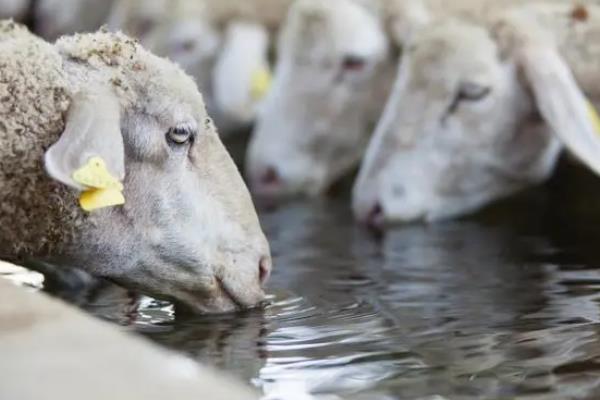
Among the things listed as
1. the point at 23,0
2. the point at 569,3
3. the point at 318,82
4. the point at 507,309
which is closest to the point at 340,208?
the point at 318,82

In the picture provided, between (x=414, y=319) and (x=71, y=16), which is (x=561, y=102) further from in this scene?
(x=71, y=16)

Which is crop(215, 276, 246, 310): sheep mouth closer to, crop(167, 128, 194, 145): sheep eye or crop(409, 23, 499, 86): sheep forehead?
crop(167, 128, 194, 145): sheep eye

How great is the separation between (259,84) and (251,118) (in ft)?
1.25

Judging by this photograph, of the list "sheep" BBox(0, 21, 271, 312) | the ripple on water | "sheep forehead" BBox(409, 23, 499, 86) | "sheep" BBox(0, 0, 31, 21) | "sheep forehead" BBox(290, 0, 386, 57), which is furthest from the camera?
"sheep" BBox(0, 0, 31, 21)

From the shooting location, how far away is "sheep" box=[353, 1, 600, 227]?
17.4 feet

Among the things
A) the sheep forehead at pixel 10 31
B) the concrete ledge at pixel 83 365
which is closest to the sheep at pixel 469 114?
the sheep forehead at pixel 10 31

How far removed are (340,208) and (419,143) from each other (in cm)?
86

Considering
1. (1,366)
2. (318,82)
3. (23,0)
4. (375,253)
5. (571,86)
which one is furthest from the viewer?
(23,0)

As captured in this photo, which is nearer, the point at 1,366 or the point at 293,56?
the point at 1,366

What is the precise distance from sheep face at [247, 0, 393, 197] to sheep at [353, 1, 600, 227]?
81cm

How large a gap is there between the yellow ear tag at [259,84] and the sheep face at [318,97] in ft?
1.79

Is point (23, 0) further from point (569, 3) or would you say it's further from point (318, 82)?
point (569, 3)

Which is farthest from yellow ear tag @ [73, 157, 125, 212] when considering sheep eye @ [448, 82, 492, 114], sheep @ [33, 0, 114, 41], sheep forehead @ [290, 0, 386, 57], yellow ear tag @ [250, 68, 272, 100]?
sheep @ [33, 0, 114, 41]

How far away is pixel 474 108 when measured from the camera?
17.6ft
